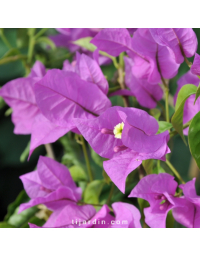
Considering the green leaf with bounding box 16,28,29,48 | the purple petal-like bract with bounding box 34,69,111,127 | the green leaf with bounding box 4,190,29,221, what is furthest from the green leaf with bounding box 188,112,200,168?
the green leaf with bounding box 16,28,29,48

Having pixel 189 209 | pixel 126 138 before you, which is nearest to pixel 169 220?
pixel 189 209

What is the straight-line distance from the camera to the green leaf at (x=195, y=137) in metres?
0.32

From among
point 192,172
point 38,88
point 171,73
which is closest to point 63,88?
point 38,88

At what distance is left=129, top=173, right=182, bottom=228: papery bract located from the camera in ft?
1.14

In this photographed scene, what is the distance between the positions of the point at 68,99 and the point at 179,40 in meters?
0.15

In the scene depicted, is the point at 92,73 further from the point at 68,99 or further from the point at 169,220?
the point at 169,220

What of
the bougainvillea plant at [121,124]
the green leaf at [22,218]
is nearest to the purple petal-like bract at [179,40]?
the bougainvillea plant at [121,124]

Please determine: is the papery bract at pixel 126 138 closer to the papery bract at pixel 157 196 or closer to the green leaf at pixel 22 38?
the papery bract at pixel 157 196

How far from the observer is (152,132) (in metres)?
0.32

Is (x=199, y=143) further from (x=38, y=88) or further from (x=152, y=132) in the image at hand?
(x=38, y=88)

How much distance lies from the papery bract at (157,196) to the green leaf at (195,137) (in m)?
0.05

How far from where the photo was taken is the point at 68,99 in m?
0.35

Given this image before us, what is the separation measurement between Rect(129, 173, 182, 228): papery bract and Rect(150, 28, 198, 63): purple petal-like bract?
14 centimetres

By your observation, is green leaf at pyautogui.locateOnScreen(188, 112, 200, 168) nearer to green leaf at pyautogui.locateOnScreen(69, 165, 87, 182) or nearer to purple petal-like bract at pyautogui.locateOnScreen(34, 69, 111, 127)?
purple petal-like bract at pyautogui.locateOnScreen(34, 69, 111, 127)
